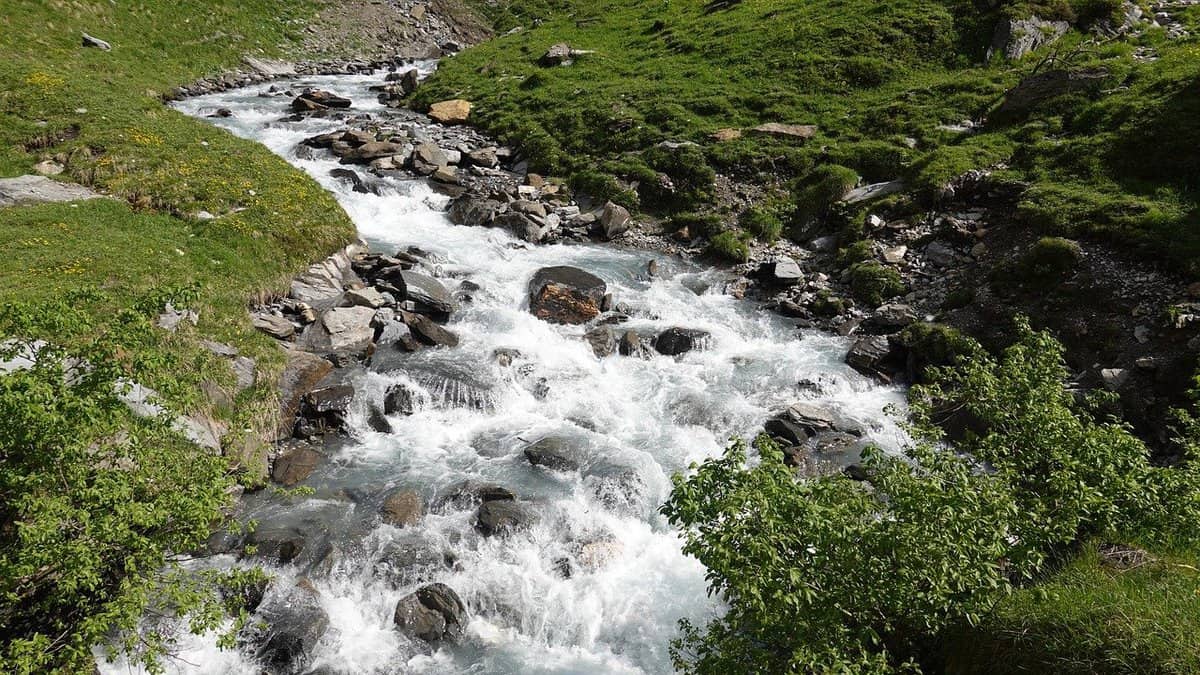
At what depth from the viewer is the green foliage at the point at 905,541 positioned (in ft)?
23.4

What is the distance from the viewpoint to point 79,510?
26.2 ft

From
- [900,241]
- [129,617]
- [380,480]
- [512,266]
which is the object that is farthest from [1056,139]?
[129,617]

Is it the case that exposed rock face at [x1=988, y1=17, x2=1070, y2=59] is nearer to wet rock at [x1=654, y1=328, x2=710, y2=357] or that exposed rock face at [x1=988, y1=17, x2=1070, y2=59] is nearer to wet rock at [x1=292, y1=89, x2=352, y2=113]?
wet rock at [x1=654, y1=328, x2=710, y2=357]

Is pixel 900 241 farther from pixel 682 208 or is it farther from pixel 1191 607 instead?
pixel 1191 607

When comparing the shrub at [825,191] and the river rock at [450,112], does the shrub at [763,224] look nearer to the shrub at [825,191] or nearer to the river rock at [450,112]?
the shrub at [825,191]

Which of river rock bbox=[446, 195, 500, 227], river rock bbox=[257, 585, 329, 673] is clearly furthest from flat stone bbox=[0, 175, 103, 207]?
river rock bbox=[257, 585, 329, 673]

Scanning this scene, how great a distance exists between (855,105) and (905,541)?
33.2 meters

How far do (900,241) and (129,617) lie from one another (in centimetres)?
2548

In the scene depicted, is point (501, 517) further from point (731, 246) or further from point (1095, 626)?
point (731, 246)

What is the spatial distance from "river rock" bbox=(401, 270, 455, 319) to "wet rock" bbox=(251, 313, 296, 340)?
3944 millimetres

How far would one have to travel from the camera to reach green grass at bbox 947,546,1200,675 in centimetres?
645

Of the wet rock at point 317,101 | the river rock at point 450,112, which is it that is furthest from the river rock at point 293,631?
the wet rock at point 317,101

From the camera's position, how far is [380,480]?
51.1 ft

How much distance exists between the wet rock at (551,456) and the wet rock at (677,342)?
6158 millimetres
